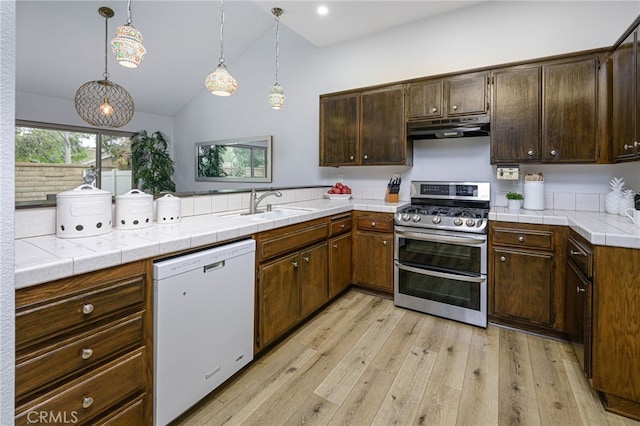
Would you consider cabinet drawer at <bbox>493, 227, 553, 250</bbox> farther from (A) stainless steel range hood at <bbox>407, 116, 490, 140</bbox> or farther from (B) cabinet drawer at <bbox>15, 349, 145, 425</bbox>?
(B) cabinet drawer at <bbox>15, 349, 145, 425</bbox>

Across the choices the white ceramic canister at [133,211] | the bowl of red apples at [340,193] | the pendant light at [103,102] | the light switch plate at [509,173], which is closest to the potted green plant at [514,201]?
the light switch plate at [509,173]

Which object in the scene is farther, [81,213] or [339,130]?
[339,130]

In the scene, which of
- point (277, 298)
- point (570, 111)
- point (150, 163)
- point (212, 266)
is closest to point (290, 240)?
point (277, 298)

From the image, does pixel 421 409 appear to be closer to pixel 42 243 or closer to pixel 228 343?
pixel 228 343

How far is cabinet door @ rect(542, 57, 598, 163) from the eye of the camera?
2.32 m

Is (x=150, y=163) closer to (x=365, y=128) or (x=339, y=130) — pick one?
(x=339, y=130)

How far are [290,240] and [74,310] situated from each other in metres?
1.32

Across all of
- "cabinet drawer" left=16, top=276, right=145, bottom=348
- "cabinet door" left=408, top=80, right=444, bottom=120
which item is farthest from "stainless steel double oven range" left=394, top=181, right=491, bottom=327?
"cabinet drawer" left=16, top=276, right=145, bottom=348

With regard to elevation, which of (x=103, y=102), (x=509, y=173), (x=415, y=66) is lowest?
(x=509, y=173)

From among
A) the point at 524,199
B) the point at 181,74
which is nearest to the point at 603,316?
the point at 524,199

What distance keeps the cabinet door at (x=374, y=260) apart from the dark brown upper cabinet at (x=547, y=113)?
1221 mm

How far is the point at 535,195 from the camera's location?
103 inches

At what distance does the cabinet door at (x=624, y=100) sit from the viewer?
1929mm

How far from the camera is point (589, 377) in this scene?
1700 millimetres
